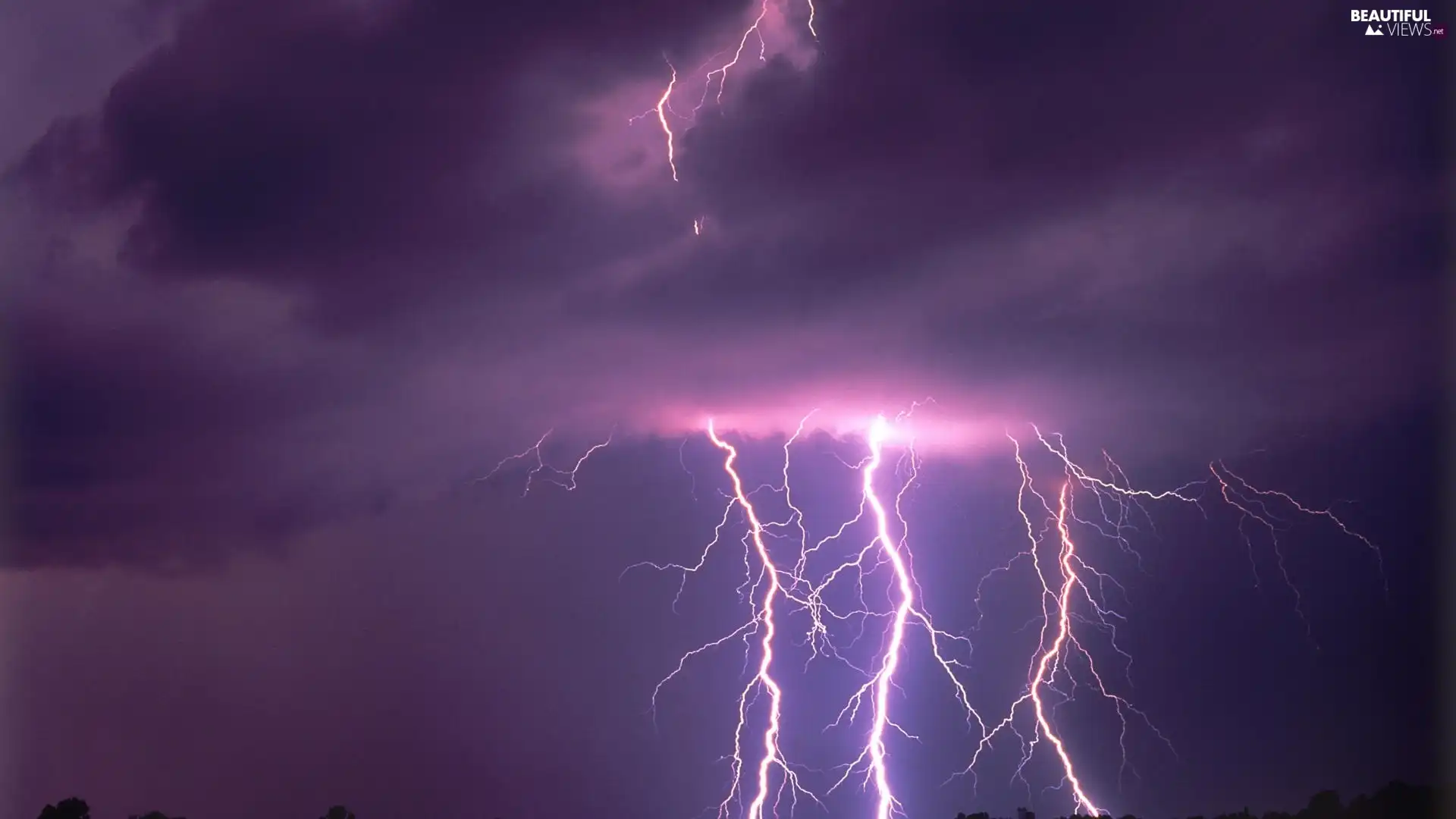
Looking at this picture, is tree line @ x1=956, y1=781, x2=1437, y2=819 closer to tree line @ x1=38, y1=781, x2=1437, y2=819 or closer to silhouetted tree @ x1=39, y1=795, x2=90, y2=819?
tree line @ x1=38, y1=781, x2=1437, y2=819

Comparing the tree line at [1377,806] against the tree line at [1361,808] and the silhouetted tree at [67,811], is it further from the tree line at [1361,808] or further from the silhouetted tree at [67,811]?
the silhouetted tree at [67,811]

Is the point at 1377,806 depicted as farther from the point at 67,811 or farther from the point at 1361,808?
the point at 67,811

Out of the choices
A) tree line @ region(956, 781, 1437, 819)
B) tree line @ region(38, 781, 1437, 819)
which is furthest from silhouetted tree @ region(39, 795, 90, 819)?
tree line @ region(956, 781, 1437, 819)

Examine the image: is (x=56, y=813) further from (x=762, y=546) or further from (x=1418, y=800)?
(x=1418, y=800)

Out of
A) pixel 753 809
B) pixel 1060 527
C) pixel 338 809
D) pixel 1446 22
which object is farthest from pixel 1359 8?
pixel 338 809

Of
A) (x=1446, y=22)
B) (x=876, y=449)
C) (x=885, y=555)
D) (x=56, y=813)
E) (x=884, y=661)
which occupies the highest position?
(x=1446, y=22)

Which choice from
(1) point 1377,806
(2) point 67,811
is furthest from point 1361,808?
(2) point 67,811

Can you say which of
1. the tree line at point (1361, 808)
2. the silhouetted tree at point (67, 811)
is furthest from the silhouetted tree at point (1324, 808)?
the silhouetted tree at point (67, 811)

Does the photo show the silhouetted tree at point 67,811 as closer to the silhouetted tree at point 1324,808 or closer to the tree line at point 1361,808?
the tree line at point 1361,808
